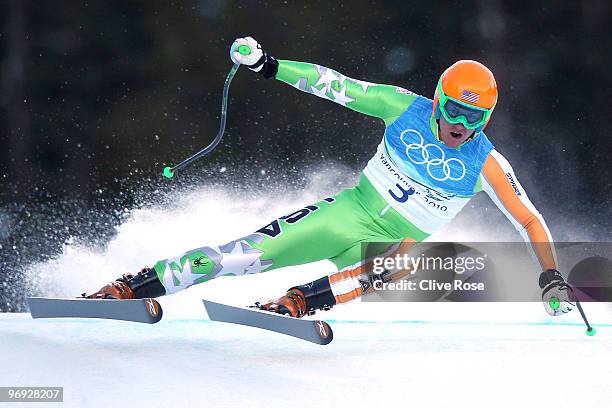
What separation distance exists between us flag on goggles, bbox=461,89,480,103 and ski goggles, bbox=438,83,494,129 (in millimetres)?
22

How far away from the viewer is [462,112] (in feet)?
11.1

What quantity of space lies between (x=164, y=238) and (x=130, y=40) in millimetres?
1280

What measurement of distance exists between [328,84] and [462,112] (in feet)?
1.97

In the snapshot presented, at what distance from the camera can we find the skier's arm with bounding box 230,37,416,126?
3.38 meters

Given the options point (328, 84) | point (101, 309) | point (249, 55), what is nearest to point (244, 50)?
point (249, 55)

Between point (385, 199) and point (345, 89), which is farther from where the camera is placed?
point (385, 199)

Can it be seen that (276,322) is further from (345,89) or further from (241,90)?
(241,90)

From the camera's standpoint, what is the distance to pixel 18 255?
498 cm

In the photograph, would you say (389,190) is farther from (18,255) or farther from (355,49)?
(18,255)

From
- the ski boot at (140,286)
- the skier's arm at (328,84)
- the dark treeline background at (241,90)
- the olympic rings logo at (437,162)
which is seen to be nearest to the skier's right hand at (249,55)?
the skier's arm at (328,84)

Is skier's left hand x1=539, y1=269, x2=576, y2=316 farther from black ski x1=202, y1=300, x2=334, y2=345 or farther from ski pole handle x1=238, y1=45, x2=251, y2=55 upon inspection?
ski pole handle x1=238, y1=45, x2=251, y2=55

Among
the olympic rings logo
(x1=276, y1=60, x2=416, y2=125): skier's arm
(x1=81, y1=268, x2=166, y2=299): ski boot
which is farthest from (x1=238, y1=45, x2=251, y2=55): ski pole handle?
(x1=81, y1=268, x2=166, y2=299): ski boot

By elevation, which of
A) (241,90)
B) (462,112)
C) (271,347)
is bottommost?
(271,347)

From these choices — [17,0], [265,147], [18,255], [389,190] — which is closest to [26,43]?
[17,0]
